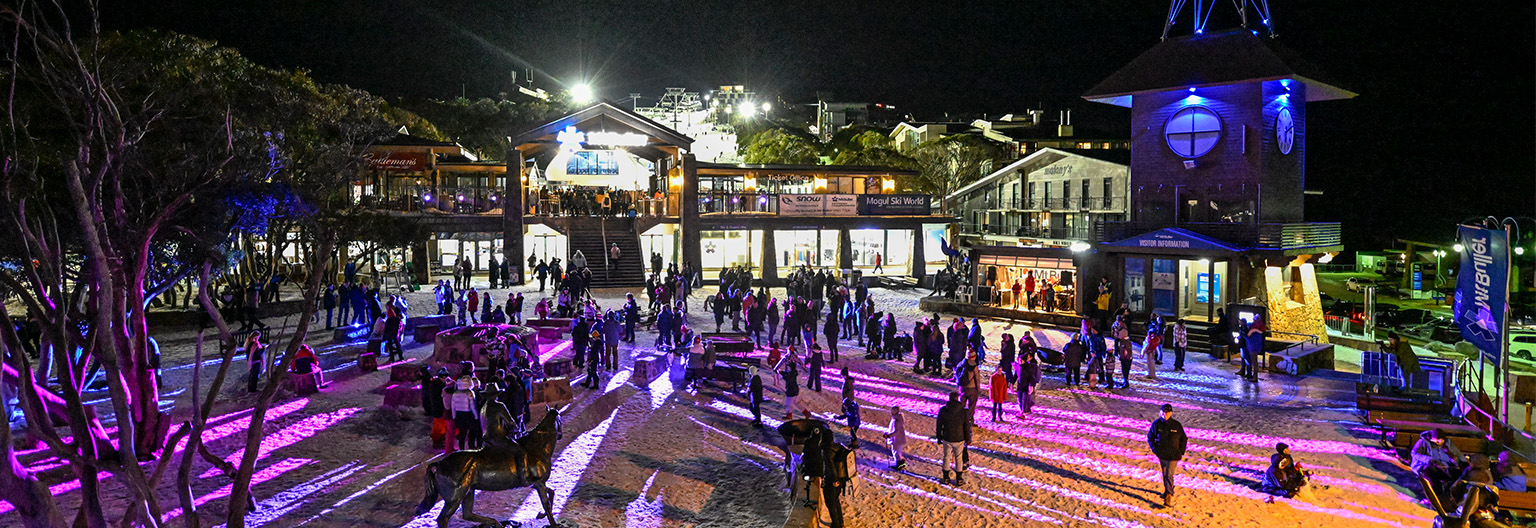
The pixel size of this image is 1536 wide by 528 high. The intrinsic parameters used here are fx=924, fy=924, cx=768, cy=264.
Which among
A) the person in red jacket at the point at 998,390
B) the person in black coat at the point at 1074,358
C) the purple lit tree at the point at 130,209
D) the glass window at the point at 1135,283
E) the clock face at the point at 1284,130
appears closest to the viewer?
the purple lit tree at the point at 130,209

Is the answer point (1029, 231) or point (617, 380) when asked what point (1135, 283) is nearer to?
point (617, 380)

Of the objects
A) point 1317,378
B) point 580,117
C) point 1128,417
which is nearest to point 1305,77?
point 1317,378

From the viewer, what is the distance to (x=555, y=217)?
3856 cm

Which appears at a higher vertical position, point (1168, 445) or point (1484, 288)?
point (1484, 288)

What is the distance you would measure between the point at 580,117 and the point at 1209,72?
80.9ft

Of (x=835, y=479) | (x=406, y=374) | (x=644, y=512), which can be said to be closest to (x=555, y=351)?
(x=406, y=374)

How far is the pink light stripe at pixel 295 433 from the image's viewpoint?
538 inches

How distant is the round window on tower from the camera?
1168 inches

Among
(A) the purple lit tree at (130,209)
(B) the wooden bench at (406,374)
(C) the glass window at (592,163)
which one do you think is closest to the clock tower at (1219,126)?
(C) the glass window at (592,163)

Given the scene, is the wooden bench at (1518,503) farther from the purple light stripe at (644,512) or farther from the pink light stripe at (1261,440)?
the purple light stripe at (644,512)

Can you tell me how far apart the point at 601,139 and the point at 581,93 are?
78.7 m

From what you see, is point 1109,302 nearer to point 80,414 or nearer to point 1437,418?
point 1437,418

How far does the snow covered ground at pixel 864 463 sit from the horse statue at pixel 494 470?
2.46ft

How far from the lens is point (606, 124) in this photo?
41031mm
